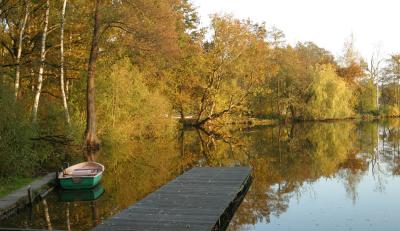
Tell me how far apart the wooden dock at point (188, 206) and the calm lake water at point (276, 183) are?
0.55m

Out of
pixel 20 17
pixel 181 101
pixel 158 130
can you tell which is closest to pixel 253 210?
pixel 20 17

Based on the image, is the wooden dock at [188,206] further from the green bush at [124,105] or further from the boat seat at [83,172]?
the green bush at [124,105]

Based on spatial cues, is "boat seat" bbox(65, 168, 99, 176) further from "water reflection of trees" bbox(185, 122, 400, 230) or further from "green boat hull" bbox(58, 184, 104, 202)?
"water reflection of trees" bbox(185, 122, 400, 230)

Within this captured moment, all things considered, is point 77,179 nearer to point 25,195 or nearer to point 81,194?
point 81,194

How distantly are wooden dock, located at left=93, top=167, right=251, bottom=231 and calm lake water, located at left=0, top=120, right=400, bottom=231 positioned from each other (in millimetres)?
555

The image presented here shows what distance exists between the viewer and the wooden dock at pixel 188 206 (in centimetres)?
872

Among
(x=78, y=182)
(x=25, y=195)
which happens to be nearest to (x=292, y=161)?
(x=78, y=182)

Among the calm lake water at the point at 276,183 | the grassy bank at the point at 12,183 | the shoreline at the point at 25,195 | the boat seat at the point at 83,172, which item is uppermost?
the boat seat at the point at 83,172

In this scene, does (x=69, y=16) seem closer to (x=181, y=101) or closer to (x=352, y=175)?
(x=352, y=175)

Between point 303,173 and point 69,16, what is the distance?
48.3 feet

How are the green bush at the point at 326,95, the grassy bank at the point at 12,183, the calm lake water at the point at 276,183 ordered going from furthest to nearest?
the green bush at the point at 326,95
the grassy bank at the point at 12,183
the calm lake water at the point at 276,183

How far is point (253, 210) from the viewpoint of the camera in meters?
11.6

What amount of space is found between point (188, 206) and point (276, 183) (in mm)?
5845

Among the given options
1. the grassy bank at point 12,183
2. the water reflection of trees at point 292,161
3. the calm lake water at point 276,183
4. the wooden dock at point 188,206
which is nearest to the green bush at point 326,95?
the water reflection of trees at point 292,161
